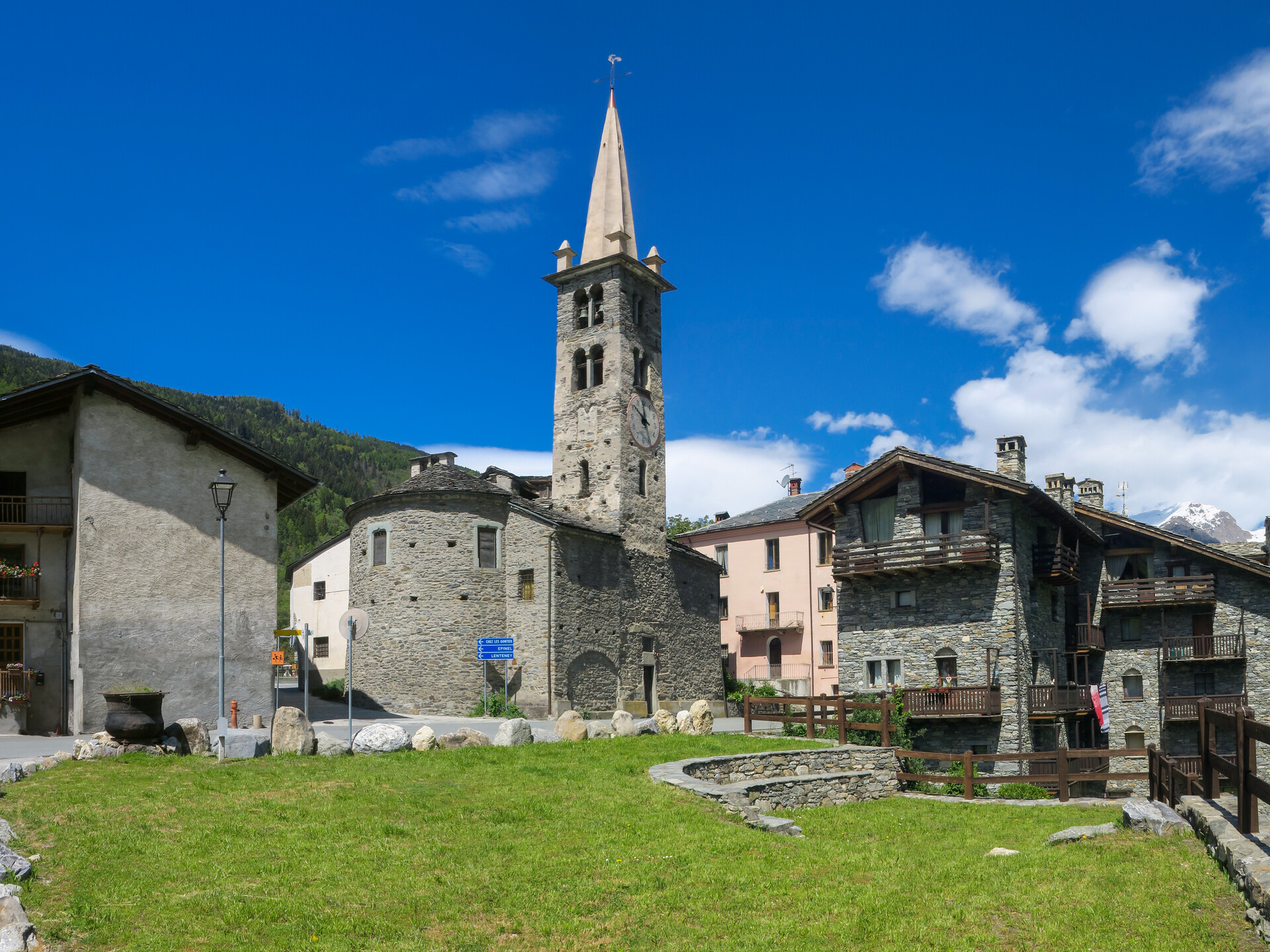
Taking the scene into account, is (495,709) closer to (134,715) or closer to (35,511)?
(35,511)

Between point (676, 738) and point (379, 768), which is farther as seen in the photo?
point (676, 738)

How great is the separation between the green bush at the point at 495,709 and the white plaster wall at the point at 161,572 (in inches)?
382

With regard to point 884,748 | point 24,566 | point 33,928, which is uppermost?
point 24,566

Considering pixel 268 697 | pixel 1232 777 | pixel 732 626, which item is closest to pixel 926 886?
pixel 1232 777

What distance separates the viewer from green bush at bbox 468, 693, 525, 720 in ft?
114

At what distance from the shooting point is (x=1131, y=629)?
38.1 metres

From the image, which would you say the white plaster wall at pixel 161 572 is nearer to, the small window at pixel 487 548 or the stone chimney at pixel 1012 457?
the small window at pixel 487 548

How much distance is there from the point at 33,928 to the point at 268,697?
20006 mm

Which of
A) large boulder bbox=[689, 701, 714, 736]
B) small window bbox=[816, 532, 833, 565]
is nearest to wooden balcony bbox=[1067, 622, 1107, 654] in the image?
small window bbox=[816, 532, 833, 565]

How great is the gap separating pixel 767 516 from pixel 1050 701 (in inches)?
867

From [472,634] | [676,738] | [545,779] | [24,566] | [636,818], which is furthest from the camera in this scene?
[472,634]

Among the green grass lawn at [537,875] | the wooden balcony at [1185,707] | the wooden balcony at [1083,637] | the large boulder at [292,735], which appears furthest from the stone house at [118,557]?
the wooden balcony at [1185,707]

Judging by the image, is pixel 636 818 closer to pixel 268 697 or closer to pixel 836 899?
pixel 836 899

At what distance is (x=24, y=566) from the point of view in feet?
83.1
